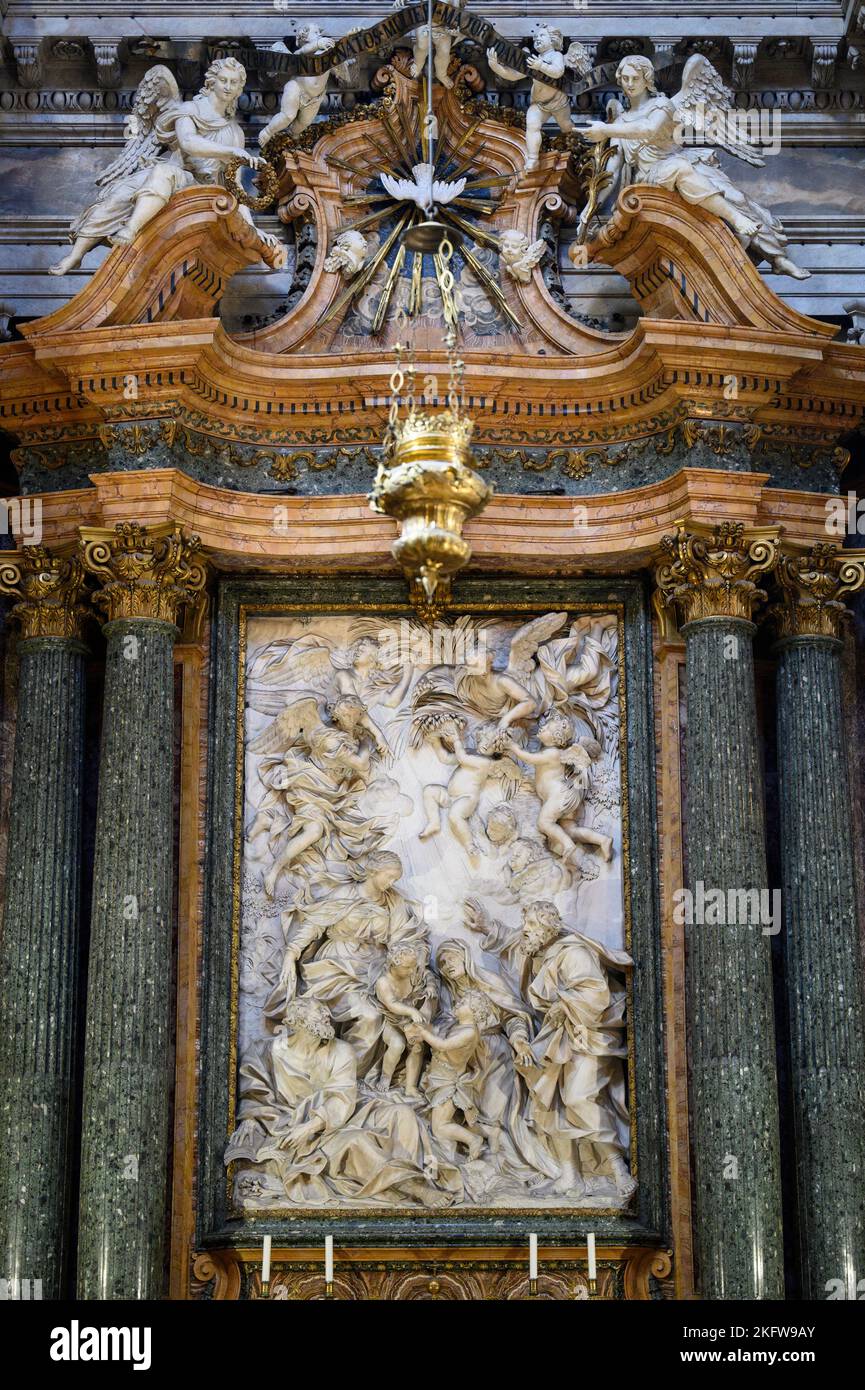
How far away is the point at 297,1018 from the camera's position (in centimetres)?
1384

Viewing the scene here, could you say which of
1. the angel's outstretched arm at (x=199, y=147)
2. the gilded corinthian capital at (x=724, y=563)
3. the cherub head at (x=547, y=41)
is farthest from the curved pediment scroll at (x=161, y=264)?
the gilded corinthian capital at (x=724, y=563)

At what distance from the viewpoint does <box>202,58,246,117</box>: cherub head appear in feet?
47.7

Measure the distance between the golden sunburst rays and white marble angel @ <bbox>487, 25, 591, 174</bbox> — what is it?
34 cm

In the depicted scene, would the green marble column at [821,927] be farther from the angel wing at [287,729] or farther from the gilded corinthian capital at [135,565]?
the gilded corinthian capital at [135,565]

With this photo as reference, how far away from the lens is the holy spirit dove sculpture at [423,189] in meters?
15.0

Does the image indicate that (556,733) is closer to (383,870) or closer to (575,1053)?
(383,870)

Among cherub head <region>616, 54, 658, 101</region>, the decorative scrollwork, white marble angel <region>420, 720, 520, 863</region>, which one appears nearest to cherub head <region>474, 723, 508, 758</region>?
white marble angel <region>420, 720, 520, 863</region>

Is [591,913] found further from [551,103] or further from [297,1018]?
[551,103]

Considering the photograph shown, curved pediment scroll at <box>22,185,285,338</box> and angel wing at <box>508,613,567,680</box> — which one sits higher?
curved pediment scroll at <box>22,185,285,338</box>

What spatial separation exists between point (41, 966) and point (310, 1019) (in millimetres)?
1497

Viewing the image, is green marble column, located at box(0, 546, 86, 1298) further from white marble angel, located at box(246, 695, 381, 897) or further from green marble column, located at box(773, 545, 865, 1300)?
green marble column, located at box(773, 545, 865, 1300)

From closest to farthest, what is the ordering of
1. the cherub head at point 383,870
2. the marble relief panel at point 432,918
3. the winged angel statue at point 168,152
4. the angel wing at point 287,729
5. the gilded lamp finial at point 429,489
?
1. the gilded lamp finial at point 429,489
2. the marble relief panel at point 432,918
3. the cherub head at point 383,870
4. the winged angel statue at point 168,152
5. the angel wing at point 287,729

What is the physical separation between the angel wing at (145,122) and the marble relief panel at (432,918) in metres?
2.77
